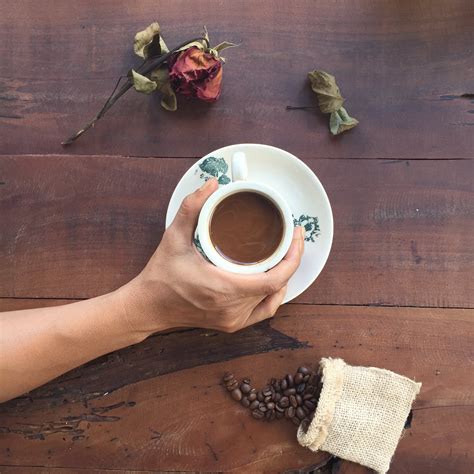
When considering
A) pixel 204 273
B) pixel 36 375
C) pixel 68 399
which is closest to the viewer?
pixel 204 273

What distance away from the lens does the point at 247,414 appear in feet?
3.84

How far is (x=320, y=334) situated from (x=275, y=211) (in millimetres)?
321

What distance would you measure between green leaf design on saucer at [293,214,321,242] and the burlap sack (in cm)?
26

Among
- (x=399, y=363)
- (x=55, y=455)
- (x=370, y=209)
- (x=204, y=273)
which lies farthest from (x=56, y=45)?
(x=399, y=363)

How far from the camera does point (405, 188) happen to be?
3.82ft

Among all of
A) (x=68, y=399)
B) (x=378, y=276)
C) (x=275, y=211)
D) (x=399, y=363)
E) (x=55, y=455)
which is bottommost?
(x=55, y=455)

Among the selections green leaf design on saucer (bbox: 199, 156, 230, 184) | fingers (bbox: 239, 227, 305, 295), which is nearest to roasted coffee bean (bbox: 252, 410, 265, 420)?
fingers (bbox: 239, 227, 305, 295)

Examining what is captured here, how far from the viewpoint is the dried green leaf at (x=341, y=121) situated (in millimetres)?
1140

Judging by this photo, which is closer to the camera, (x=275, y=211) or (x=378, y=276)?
(x=275, y=211)

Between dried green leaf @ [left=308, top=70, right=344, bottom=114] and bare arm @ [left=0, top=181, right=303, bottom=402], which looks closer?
bare arm @ [left=0, top=181, right=303, bottom=402]

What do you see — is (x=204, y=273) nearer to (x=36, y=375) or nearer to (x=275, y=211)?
(x=275, y=211)

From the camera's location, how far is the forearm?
3.43 ft

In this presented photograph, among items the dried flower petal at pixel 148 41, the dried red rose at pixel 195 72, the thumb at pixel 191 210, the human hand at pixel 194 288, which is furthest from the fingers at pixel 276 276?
the dried flower petal at pixel 148 41

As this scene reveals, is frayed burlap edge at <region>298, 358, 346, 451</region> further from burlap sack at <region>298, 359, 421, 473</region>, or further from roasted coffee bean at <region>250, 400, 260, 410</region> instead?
roasted coffee bean at <region>250, 400, 260, 410</region>
